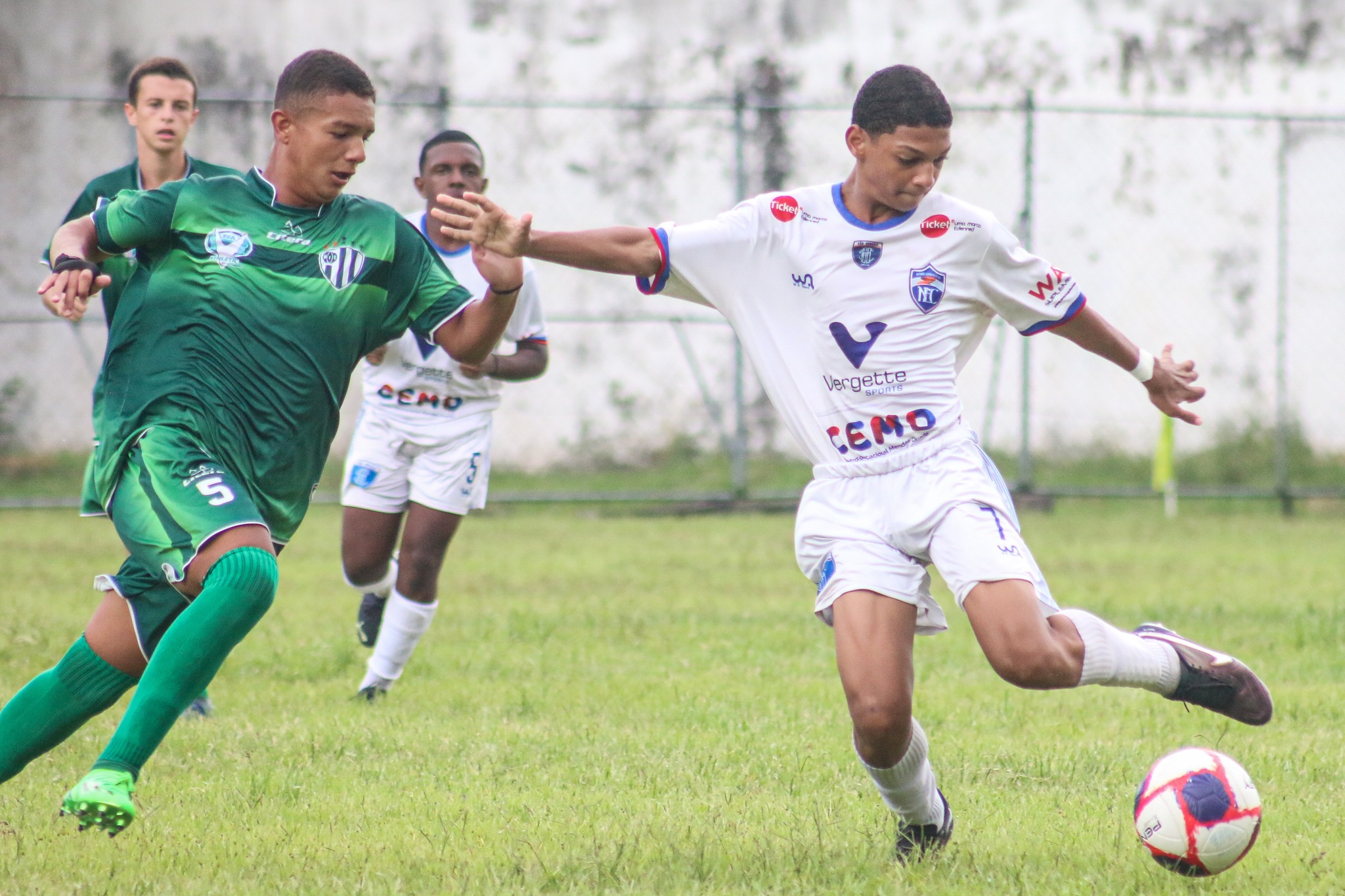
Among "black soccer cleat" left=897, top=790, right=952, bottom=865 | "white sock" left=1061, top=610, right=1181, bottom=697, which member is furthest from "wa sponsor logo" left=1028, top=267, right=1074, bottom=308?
"black soccer cleat" left=897, top=790, right=952, bottom=865

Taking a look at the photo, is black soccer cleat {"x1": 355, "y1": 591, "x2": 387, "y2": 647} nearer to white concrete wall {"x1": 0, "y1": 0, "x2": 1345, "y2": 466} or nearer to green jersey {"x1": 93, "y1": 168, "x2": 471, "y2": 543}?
Result: green jersey {"x1": 93, "y1": 168, "x2": 471, "y2": 543}

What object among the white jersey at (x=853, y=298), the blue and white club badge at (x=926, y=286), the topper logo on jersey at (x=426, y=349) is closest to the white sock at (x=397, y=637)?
the topper logo on jersey at (x=426, y=349)

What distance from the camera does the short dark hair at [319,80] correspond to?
4133 mm

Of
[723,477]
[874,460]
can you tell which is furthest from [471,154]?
[723,477]

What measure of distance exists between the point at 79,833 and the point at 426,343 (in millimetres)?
2926

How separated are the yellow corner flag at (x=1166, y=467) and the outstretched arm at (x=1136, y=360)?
851 cm

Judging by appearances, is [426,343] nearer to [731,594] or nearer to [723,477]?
[731,594]

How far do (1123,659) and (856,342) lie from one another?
1.08 meters

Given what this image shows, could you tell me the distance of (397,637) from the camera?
6336 mm

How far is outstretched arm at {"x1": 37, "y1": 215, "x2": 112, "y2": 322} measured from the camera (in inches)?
148

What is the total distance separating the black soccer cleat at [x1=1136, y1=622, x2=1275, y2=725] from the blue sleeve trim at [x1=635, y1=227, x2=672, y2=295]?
5.31 ft

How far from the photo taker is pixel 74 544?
446 inches

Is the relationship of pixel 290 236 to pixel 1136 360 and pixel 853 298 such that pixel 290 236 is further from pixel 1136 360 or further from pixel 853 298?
pixel 1136 360

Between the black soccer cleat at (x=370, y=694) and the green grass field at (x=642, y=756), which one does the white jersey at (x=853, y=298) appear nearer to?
the green grass field at (x=642, y=756)
